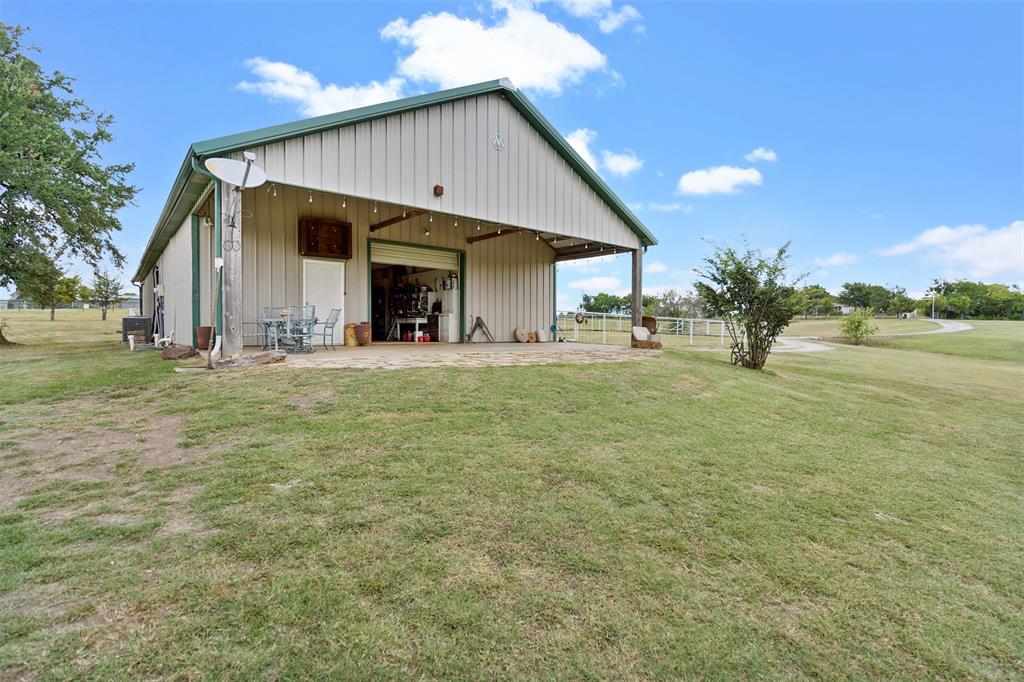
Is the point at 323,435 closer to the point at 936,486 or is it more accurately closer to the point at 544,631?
the point at 544,631

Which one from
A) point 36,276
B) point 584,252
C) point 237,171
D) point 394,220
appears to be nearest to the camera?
point 237,171

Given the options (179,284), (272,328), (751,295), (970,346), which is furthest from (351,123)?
(970,346)

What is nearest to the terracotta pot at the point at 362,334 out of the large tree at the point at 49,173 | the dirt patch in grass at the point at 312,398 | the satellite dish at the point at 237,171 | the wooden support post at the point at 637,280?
the satellite dish at the point at 237,171

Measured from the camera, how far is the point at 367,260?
10492 millimetres

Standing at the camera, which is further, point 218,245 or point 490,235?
point 490,235

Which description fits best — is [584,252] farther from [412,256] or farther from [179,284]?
[179,284]

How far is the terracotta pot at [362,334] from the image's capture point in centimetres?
1009

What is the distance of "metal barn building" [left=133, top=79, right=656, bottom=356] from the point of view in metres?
7.11

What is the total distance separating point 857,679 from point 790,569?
2.23 ft

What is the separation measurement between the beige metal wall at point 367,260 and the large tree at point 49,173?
320 inches

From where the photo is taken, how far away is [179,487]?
289 centimetres

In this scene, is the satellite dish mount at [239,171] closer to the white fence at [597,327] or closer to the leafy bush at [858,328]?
the white fence at [597,327]

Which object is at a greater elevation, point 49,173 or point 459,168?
point 49,173

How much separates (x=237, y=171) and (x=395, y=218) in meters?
4.12
